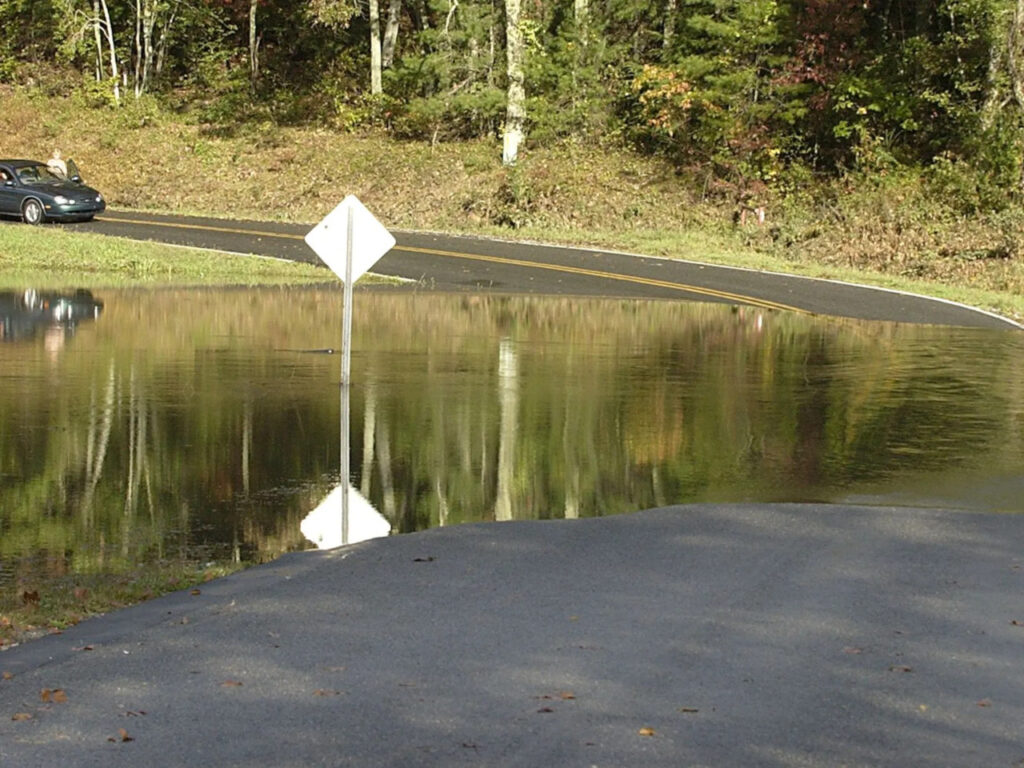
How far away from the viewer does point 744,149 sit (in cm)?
4566

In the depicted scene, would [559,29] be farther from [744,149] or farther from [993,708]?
[993,708]

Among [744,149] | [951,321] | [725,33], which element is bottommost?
[951,321]

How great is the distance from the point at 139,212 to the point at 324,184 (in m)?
7.02

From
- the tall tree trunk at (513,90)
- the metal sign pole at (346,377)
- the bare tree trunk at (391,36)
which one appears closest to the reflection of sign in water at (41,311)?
the metal sign pole at (346,377)

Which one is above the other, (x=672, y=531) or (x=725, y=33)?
(x=725, y=33)

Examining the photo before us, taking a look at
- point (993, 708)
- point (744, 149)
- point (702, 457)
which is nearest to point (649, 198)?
point (744, 149)

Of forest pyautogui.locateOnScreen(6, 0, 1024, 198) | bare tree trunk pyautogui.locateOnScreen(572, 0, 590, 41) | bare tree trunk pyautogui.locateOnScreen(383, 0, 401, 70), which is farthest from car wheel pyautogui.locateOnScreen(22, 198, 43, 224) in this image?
bare tree trunk pyautogui.locateOnScreen(383, 0, 401, 70)

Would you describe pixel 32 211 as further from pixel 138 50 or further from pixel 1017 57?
pixel 138 50

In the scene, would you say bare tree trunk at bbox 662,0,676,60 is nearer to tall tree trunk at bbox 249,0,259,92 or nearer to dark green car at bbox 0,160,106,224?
tall tree trunk at bbox 249,0,259,92

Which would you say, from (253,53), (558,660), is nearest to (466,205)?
(253,53)

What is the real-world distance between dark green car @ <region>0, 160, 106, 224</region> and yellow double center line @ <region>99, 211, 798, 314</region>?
1045 millimetres

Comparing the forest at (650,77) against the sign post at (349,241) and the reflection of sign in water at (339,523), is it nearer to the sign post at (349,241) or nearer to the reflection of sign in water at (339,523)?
the sign post at (349,241)

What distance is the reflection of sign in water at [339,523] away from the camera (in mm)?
10688

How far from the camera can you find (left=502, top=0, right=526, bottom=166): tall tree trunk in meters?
46.7
